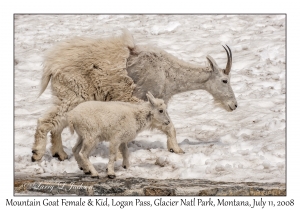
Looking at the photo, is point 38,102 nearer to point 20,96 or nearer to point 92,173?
point 20,96

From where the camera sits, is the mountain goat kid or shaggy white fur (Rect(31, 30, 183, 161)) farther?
shaggy white fur (Rect(31, 30, 183, 161))

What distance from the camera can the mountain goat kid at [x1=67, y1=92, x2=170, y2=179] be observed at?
9609mm

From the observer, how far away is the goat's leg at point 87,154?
9.59m

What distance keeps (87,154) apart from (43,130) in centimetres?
125

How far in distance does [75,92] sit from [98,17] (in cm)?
849

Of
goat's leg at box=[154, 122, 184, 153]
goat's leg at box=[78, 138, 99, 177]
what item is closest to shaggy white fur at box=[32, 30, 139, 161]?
goat's leg at box=[154, 122, 184, 153]

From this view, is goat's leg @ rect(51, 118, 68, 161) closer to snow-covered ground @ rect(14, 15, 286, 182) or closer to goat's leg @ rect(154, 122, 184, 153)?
snow-covered ground @ rect(14, 15, 286, 182)

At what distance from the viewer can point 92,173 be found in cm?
966

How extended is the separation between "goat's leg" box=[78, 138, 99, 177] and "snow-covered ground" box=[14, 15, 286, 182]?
416 mm

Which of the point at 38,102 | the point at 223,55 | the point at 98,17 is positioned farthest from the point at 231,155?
the point at 98,17

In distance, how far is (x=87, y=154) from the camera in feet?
31.8

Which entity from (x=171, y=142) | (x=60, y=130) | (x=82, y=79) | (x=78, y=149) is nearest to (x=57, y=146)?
(x=60, y=130)

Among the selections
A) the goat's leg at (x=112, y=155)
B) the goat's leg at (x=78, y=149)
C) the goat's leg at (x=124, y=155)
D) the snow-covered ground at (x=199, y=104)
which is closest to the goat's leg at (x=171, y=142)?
the snow-covered ground at (x=199, y=104)

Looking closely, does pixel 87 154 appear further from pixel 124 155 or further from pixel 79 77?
pixel 79 77
